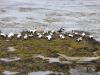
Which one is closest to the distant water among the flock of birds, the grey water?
the grey water

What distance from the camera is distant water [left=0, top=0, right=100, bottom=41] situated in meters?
11.2

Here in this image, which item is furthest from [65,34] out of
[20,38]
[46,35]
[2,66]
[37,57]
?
[2,66]

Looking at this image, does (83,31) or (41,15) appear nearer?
(83,31)

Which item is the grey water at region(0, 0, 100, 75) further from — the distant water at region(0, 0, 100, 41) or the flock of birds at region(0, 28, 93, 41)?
the flock of birds at region(0, 28, 93, 41)

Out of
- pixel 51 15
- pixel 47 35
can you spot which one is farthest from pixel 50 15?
pixel 47 35

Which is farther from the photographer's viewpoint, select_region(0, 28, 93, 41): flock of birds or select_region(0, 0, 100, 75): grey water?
select_region(0, 0, 100, 75): grey water

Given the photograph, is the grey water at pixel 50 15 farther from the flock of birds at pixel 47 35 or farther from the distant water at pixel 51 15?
the flock of birds at pixel 47 35

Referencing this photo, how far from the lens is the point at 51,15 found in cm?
1291

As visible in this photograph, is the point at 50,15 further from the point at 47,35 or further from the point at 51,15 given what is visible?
the point at 47,35

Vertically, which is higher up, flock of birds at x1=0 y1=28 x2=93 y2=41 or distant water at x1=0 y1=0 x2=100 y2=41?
flock of birds at x1=0 y1=28 x2=93 y2=41

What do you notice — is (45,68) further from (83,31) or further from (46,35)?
(83,31)

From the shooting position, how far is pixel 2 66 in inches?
294

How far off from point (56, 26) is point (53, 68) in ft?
12.3

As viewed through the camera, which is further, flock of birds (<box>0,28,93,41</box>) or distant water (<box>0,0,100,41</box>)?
distant water (<box>0,0,100,41</box>)
